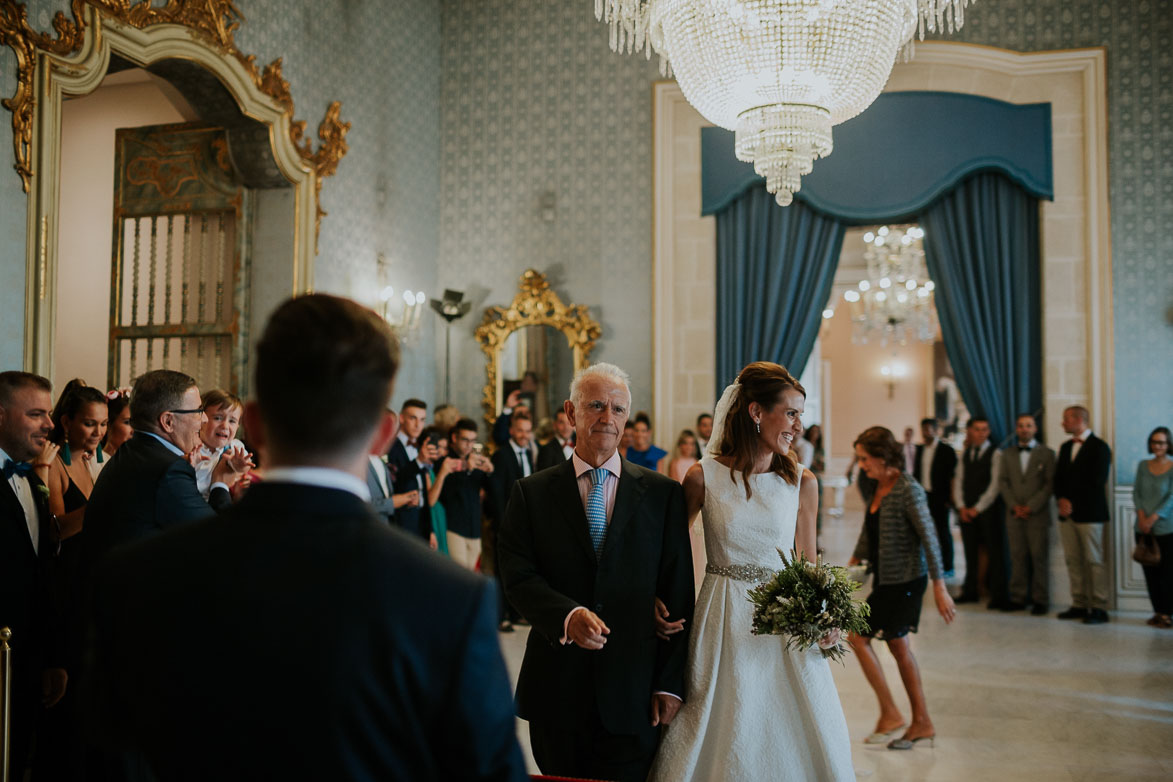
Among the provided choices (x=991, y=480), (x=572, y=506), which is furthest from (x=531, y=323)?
(x=572, y=506)

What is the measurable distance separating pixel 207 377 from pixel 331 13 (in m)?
3.23

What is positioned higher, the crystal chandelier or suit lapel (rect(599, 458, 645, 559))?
the crystal chandelier

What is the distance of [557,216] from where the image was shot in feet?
32.2

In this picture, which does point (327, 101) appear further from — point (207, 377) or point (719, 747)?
point (719, 747)

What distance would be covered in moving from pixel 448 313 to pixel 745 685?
696 cm

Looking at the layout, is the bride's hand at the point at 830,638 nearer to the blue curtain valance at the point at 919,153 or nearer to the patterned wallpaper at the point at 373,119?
the patterned wallpaper at the point at 373,119

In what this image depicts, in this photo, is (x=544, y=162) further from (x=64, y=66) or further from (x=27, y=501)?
(x=27, y=501)

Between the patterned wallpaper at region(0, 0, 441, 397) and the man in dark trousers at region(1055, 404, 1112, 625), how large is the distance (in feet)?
20.2

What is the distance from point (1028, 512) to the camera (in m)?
8.48

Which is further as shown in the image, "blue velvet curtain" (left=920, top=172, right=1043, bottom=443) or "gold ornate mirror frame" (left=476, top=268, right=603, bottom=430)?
"gold ornate mirror frame" (left=476, top=268, right=603, bottom=430)

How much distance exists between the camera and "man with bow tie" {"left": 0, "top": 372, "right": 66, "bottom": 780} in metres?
2.92

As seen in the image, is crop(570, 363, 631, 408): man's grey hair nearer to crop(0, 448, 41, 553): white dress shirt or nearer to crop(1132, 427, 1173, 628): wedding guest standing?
crop(0, 448, 41, 553): white dress shirt

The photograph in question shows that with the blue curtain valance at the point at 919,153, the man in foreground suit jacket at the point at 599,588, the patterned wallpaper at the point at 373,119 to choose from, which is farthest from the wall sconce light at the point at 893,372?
the man in foreground suit jacket at the point at 599,588

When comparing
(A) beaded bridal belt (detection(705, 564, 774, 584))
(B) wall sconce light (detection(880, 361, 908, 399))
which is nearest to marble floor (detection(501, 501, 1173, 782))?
(A) beaded bridal belt (detection(705, 564, 774, 584))
